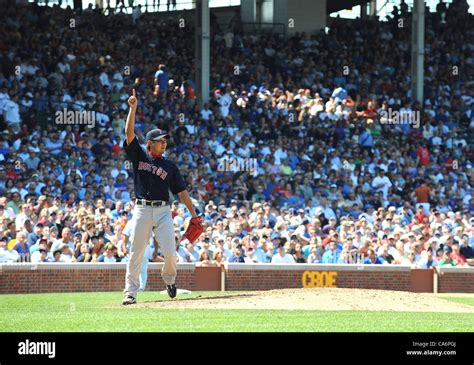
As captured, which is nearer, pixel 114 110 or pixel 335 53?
pixel 114 110

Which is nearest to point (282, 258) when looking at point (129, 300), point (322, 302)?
point (322, 302)

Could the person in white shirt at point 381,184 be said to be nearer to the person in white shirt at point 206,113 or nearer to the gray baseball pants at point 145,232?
the person in white shirt at point 206,113

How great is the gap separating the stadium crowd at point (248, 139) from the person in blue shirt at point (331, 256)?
0.08 feet

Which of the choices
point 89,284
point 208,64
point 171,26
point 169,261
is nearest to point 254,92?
point 208,64

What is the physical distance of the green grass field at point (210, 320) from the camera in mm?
9758

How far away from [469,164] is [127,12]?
10.8 m

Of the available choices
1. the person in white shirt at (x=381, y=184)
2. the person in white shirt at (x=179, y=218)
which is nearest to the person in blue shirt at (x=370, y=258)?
the person in white shirt at (x=179, y=218)

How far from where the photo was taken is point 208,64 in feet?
93.4

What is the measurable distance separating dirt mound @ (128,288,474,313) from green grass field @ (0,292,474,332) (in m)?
0.53

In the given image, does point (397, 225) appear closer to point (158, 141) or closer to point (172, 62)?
point (172, 62)

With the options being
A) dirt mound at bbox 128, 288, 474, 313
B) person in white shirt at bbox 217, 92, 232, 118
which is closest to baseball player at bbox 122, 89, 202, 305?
dirt mound at bbox 128, 288, 474, 313

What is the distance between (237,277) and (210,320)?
762cm

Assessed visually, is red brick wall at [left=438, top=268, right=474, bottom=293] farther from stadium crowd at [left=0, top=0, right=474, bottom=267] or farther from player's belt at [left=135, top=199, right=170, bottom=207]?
player's belt at [left=135, top=199, right=170, bottom=207]

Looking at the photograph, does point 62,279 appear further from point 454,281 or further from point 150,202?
point 454,281
